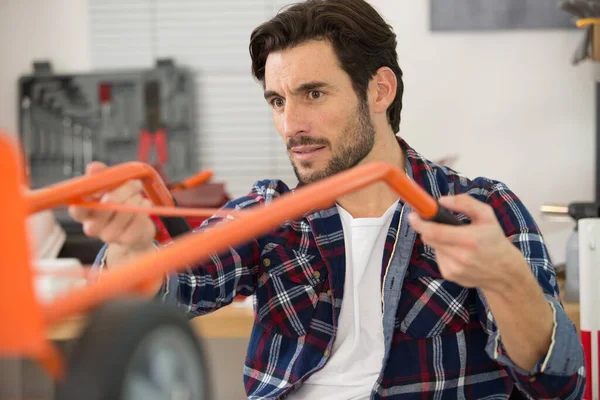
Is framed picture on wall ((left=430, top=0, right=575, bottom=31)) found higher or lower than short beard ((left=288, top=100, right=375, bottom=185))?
higher

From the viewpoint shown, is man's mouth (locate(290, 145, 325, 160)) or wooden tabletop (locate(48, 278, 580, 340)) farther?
wooden tabletop (locate(48, 278, 580, 340))

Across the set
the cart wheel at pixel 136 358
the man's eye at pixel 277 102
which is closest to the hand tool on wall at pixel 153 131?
the man's eye at pixel 277 102

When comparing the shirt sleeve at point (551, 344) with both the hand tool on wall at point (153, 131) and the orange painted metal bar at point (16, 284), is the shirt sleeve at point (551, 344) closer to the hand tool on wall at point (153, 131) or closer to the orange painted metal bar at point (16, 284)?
the orange painted metal bar at point (16, 284)

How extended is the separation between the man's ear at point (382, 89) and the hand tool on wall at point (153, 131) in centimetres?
145

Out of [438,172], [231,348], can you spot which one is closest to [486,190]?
[438,172]

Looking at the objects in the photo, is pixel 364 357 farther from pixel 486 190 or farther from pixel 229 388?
pixel 229 388

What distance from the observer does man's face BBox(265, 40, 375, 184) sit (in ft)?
4.82

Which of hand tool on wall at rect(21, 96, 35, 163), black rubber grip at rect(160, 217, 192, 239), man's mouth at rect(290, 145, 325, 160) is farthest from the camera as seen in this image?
hand tool on wall at rect(21, 96, 35, 163)

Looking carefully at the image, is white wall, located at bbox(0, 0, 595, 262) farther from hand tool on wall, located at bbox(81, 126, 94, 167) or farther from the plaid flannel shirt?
the plaid flannel shirt

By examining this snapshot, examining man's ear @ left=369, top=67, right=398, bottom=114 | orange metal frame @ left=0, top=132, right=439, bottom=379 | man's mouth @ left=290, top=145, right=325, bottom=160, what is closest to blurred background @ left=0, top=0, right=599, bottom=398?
man's ear @ left=369, top=67, right=398, bottom=114

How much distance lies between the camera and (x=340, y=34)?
1.55 meters

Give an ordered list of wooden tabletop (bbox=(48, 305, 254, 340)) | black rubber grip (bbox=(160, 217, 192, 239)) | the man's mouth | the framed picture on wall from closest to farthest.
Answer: black rubber grip (bbox=(160, 217, 192, 239)) → the man's mouth → wooden tabletop (bbox=(48, 305, 254, 340)) → the framed picture on wall

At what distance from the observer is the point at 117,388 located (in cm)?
40

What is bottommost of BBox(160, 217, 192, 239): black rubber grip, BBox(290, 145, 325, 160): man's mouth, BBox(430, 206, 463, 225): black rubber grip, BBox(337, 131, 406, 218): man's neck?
BBox(337, 131, 406, 218): man's neck
